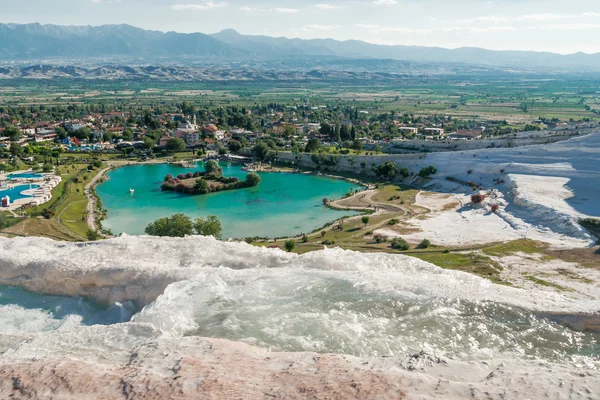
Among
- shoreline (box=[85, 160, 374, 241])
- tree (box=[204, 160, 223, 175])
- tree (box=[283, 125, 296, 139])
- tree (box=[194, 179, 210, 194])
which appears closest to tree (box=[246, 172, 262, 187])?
tree (box=[204, 160, 223, 175])

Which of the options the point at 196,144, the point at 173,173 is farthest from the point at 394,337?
the point at 196,144

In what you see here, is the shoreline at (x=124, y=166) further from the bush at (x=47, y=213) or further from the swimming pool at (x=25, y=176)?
the swimming pool at (x=25, y=176)

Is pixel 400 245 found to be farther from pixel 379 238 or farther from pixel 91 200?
pixel 91 200

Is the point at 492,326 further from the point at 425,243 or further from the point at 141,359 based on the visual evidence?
the point at 425,243

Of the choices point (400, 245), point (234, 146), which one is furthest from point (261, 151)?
point (400, 245)

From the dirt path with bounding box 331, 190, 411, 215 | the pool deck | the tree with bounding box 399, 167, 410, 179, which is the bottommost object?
the pool deck

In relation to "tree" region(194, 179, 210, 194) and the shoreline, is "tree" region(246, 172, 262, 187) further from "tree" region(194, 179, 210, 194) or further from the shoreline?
the shoreline
